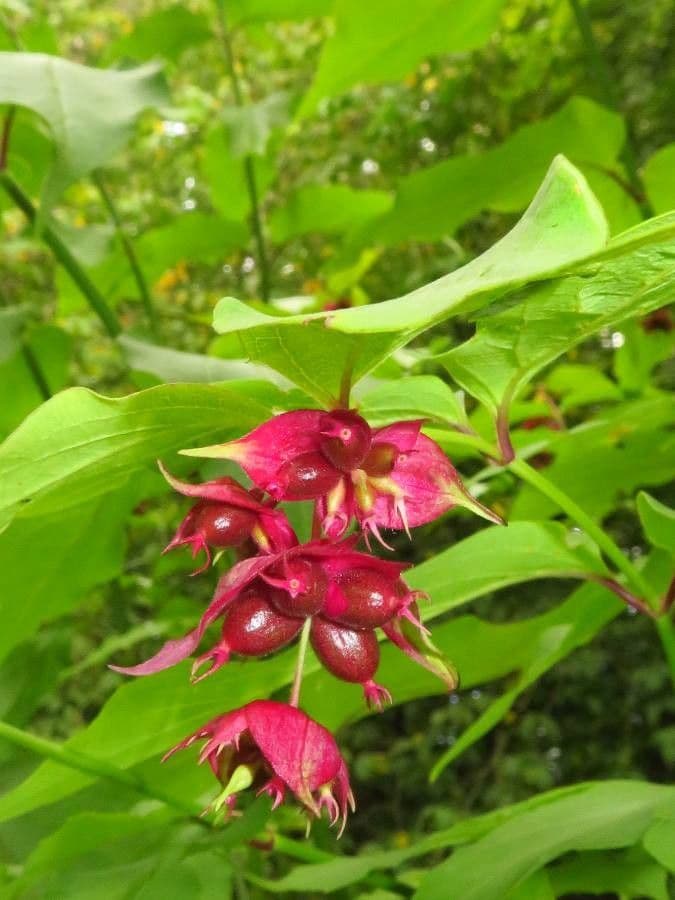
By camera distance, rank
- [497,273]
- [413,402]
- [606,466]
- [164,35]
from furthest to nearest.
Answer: [164,35] < [606,466] < [413,402] < [497,273]

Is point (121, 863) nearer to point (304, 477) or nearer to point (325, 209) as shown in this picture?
point (304, 477)

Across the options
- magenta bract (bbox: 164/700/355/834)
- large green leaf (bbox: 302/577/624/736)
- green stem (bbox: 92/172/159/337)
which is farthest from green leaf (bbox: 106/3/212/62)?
magenta bract (bbox: 164/700/355/834)

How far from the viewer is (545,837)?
413 millimetres

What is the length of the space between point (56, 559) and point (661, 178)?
1.49ft

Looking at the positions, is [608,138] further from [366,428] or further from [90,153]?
[366,428]

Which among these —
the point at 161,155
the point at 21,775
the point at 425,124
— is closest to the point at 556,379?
the point at 21,775

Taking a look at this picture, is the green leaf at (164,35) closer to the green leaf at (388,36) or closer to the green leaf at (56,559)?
the green leaf at (388,36)

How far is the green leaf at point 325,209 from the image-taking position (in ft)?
3.03

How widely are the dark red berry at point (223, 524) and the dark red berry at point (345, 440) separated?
29 millimetres

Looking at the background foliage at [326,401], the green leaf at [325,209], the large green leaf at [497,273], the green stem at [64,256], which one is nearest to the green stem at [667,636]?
the background foliage at [326,401]

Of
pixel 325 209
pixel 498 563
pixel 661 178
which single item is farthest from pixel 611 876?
pixel 325 209

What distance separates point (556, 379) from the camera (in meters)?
0.88

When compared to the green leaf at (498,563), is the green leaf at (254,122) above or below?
above

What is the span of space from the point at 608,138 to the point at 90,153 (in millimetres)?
368
